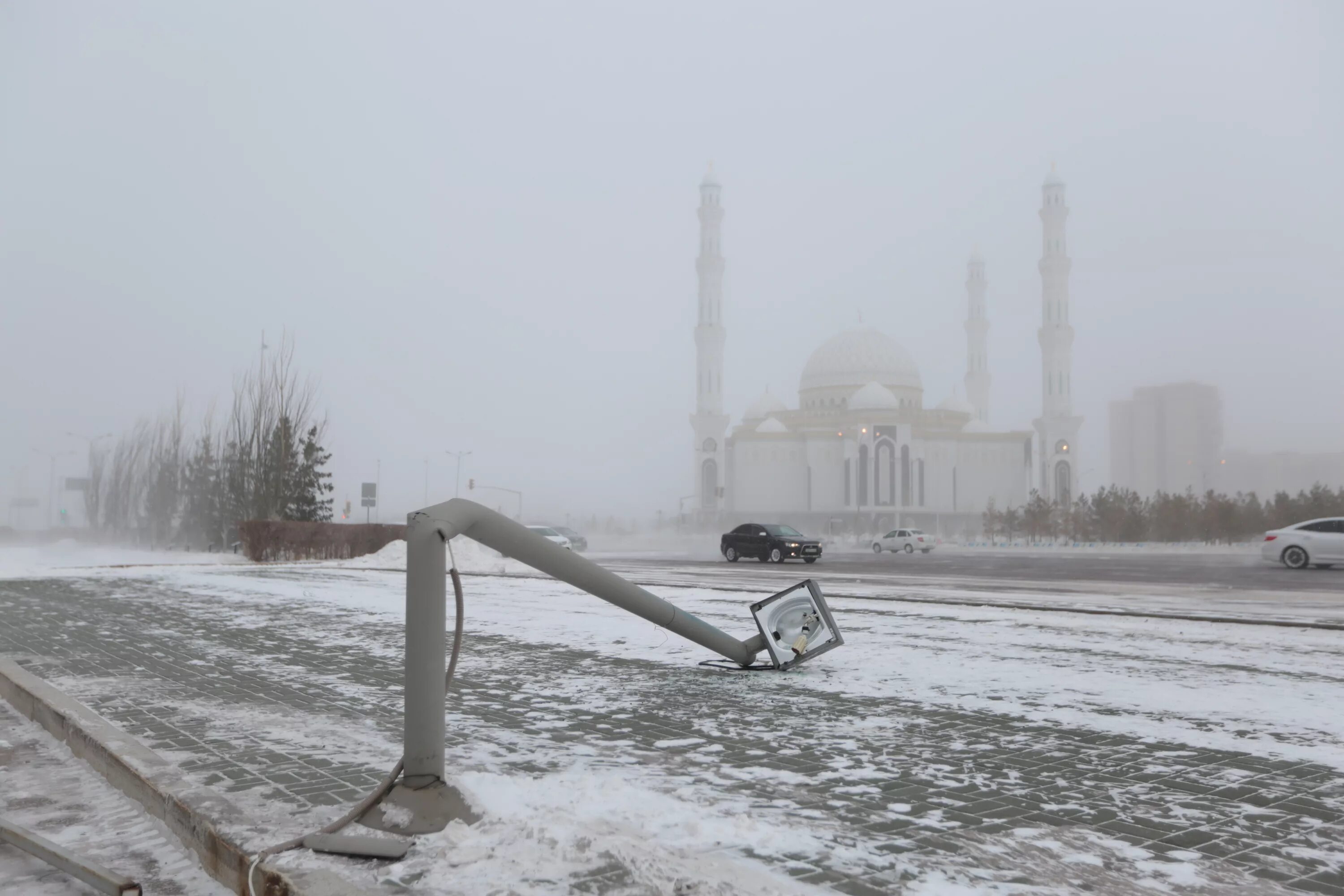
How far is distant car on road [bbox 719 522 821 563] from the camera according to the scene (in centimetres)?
3219

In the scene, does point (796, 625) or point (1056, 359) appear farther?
point (1056, 359)

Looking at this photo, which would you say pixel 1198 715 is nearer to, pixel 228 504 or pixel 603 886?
pixel 603 886

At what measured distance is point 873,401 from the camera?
96750 millimetres

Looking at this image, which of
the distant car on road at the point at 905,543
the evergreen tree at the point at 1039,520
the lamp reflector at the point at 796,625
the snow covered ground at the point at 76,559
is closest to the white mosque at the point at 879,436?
the evergreen tree at the point at 1039,520

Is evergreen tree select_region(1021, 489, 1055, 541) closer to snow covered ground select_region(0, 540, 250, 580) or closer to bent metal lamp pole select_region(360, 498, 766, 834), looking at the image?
snow covered ground select_region(0, 540, 250, 580)

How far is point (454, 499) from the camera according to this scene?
488cm

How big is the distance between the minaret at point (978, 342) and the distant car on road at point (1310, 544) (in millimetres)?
76977

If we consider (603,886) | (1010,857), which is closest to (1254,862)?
(1010,857)

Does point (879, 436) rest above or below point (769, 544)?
above

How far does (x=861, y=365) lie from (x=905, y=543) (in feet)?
179

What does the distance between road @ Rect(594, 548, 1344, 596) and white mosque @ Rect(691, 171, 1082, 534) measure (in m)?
49.6

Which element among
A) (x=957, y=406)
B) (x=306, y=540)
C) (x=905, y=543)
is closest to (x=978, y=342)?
(x=957, y=406)

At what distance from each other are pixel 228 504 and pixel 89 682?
3834 centimetres

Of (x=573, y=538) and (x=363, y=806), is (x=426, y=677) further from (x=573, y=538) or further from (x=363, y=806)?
(x=573, y=538)
